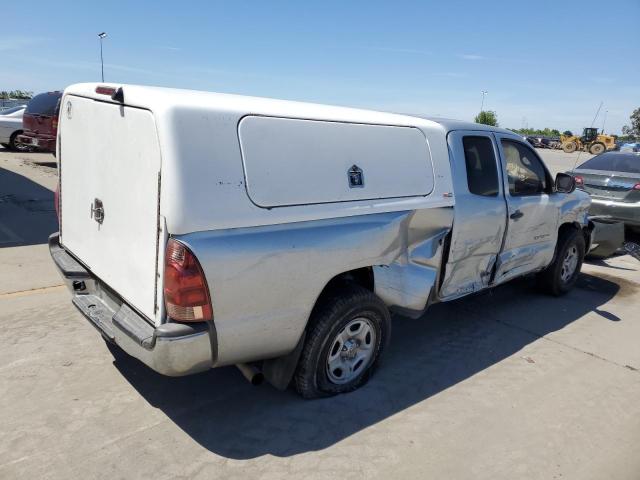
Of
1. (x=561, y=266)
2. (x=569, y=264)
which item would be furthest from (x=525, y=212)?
(x=569, y=264)

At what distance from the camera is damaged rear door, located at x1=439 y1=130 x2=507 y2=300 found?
160 inches

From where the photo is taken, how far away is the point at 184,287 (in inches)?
99.4

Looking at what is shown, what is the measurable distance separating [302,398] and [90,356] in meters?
1.67

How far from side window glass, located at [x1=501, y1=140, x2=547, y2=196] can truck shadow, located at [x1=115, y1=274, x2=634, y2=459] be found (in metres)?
1.35

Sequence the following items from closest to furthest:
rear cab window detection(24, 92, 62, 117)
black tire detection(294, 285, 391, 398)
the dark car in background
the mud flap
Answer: black tire detection(294, 285, 391, 398) → the mud flap → the dark car in background → rear cab window detection(24, 92, 62, 117)

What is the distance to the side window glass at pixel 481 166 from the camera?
4.21m

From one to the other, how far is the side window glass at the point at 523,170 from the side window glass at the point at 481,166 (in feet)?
0.90

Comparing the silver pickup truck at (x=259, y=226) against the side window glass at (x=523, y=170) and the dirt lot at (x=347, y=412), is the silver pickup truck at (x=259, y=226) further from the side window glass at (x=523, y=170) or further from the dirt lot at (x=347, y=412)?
the side window glass at (x=523, y=170)

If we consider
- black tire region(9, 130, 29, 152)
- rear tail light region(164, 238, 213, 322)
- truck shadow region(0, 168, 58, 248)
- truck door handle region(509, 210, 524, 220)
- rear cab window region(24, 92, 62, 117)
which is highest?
rear cab window region(24, 92, 62, 117)

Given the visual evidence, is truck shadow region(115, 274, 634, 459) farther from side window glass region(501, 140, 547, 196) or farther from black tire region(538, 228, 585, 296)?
side window glass region(501, 140, 547, 196)

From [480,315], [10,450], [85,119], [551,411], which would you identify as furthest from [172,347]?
[480,315]

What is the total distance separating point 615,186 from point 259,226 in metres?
7.89

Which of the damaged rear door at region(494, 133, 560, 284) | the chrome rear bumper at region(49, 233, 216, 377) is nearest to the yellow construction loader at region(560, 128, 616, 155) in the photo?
the damaged rear door at region(494, 133, 560, 284)

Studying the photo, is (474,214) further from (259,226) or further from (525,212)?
(259,226)
